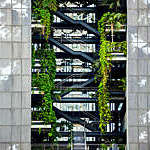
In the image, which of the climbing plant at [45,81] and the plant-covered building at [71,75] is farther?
the climbing plant at [45,81]

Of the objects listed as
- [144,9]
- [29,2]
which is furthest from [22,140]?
[144,9]

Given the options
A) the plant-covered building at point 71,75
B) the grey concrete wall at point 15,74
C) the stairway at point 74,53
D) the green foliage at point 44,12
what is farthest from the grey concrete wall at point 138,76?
the grey concrete wall at point 15,74

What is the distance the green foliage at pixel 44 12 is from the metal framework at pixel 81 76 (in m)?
0.77

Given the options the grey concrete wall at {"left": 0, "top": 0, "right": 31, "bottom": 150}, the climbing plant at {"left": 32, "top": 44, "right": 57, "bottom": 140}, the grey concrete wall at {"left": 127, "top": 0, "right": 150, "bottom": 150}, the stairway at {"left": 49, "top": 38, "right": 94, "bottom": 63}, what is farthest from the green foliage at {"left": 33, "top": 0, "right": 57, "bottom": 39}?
the grey concrete wall at {"left": 127, "top": 0, "right": 150, "bottom": 150}

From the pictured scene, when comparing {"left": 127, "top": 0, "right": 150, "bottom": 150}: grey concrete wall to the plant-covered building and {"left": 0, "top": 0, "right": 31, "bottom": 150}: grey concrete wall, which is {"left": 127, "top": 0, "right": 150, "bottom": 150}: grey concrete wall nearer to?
the plant-covered building

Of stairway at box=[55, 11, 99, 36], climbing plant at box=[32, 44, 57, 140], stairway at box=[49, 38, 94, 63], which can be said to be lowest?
climbing plant at box=[32, 44, 57, 140]

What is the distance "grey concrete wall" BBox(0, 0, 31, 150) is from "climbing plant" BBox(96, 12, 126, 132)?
4.15 m

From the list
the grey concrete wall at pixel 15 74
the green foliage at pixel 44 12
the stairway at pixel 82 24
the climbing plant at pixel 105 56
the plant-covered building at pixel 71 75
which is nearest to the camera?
the grey concrete wall at pixel 15 74

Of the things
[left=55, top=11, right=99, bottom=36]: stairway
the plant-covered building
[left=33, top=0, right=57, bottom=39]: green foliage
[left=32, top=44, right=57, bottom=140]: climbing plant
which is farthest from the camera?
[left=55, top=11, right=99, bottom=36]: stairway

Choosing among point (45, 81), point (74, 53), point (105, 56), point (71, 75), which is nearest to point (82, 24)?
point (74, 53)

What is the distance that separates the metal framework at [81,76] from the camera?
99.9ft

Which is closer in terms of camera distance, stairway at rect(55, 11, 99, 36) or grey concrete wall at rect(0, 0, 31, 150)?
grey concrete wall at rect(0, 0, 31, 150)

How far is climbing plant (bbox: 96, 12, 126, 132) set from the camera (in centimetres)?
2922

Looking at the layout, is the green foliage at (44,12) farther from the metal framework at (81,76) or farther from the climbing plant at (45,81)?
the climbing plant at (45,81)
